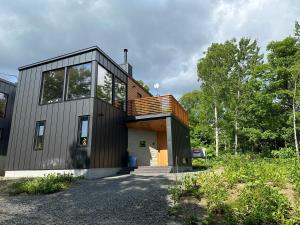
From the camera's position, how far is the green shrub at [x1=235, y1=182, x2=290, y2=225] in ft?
13.7

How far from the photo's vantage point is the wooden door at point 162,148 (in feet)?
55.5

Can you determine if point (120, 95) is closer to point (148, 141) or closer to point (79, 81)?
point (79, 81)

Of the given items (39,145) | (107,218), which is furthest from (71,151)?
(107,218)

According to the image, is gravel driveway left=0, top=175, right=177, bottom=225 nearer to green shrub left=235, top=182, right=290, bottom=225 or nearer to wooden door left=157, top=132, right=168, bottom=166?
green shrub left=235, top=182, right=290, bottom=225

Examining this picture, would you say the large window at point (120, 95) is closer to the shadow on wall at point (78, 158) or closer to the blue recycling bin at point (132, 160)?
the blue recycling bin at point (132, 160)

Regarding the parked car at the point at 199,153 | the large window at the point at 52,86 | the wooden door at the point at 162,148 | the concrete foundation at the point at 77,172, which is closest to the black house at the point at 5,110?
the concrete foundation at the point at 77,172

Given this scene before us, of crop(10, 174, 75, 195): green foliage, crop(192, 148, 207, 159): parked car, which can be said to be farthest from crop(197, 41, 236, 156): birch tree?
crop(10, 174, 75, 195): green foliage

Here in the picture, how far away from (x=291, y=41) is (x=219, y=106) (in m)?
9.46

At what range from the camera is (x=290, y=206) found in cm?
486

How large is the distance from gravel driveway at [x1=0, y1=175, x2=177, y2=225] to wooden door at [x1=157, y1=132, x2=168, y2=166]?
951 centimetres

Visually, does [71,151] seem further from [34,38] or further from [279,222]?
[34,38]

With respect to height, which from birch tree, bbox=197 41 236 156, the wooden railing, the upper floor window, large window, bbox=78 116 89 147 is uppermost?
birch tree, bbox=197 41 236 156

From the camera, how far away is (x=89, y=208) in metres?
5.71

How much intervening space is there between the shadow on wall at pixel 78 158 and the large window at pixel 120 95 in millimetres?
3926
